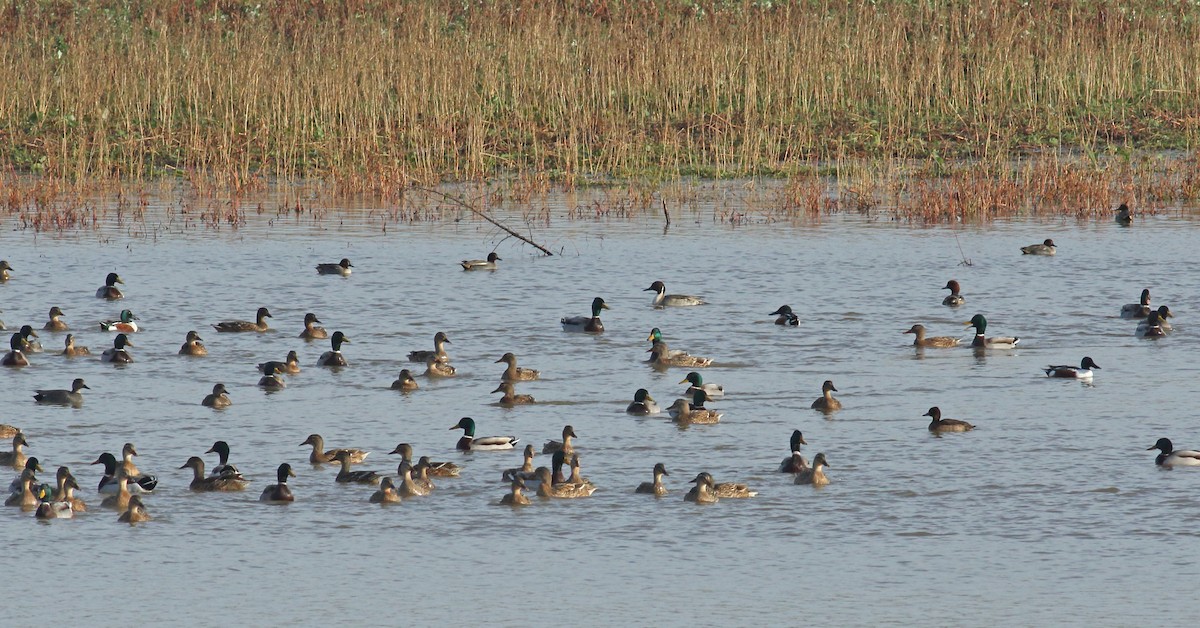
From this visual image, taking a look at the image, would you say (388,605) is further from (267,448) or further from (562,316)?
(562,316)

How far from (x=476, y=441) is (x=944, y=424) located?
4034 mm

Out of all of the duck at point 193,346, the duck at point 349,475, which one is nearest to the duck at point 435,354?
the duck at point 193,346

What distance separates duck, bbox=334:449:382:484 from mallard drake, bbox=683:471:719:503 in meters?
2.50

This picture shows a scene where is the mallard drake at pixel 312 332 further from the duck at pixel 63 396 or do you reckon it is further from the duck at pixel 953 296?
the duck at pixel 953 296

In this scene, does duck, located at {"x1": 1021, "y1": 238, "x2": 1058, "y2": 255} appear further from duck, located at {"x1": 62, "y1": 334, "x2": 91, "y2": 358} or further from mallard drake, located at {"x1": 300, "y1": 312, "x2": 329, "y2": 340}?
duck, located at {"x1": 62, "y1": 334, "x2": 91, "y2": 358}

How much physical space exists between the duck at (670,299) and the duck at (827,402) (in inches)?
241

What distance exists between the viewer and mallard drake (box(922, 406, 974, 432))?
1744 cm

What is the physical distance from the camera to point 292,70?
36125 mm

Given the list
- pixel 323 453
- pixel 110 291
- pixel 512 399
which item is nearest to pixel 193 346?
pixel 110 291

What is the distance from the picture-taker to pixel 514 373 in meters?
20.0

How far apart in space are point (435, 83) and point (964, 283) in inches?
454

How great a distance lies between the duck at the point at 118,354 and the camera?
21281 mm

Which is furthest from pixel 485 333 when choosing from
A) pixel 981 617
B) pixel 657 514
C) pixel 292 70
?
pixel 292 70

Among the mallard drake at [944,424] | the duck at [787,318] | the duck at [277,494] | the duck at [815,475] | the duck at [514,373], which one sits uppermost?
the duck at [787,318]
